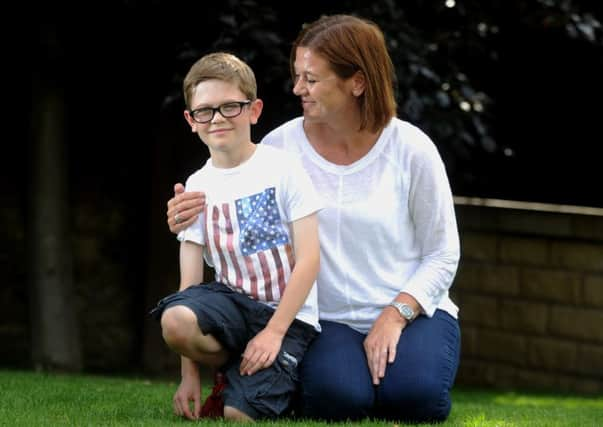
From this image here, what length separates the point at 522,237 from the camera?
26.2 ft

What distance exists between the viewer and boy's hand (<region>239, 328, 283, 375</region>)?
375 centimetres

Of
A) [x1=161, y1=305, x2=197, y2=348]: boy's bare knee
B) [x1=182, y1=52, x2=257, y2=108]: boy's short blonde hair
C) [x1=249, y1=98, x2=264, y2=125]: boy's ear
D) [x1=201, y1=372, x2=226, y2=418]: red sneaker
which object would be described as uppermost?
[x1=182, y1=52, x2=257, y2=108]: boy's short blonde hair

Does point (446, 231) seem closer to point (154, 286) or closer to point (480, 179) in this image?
point (154, 286)

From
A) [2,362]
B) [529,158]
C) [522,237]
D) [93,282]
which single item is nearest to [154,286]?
[93,282]

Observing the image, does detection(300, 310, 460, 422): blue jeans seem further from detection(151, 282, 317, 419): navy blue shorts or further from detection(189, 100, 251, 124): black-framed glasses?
detection(189, 100, 251, 124): black-framed glasses

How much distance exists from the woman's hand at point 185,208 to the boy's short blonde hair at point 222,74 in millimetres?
282

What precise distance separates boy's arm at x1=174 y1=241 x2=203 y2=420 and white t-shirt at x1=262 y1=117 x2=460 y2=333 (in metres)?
0.48

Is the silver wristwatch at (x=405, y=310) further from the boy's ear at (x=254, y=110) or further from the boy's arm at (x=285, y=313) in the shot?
the boy's ear at (x=254, y=110)

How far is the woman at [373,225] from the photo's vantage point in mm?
4043

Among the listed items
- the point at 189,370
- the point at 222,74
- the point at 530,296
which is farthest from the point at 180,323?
the point at 530,296

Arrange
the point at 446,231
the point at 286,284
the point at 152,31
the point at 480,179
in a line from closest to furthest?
the point at 286,284, the point at 446,231, the point at 152,31, the point at 480,179

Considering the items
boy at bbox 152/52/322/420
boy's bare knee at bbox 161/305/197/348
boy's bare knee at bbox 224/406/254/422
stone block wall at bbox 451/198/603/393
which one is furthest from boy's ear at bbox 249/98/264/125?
stone block wall at bbox 451/198/603/393

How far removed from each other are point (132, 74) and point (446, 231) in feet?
12.9

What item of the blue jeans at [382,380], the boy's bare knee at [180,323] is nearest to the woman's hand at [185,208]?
the boy's bare knee at [180,323]
